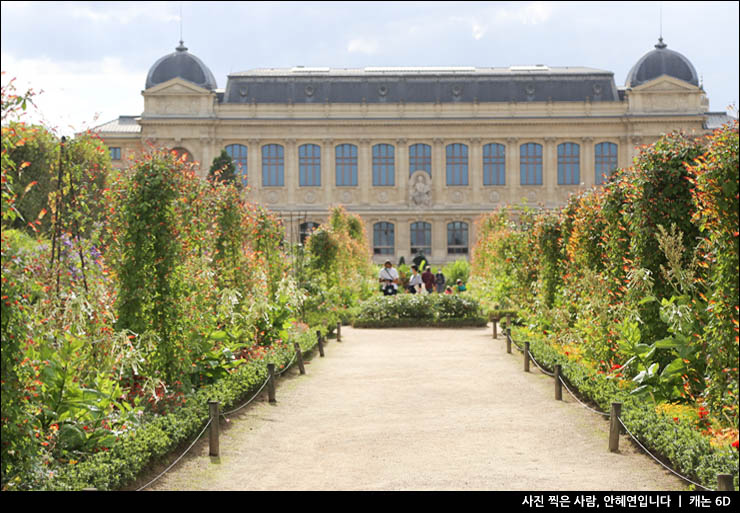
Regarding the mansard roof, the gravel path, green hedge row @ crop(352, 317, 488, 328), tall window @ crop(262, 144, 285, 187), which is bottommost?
the gravel path

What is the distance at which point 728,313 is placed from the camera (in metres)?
6.69

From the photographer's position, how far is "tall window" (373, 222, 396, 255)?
56.5 metres

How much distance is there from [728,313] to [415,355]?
9230 millimetres

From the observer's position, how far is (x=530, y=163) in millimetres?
57062

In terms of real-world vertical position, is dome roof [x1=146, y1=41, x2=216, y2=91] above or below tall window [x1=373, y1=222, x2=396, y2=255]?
above

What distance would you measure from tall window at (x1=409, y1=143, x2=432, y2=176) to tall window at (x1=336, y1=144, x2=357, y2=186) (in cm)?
352

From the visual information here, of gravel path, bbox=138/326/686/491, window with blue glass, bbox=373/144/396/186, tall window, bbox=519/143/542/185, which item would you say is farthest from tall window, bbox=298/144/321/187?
gravel path, bbox=138/326/686/491

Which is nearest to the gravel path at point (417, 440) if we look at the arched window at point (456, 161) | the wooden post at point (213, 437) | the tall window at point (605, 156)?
the wooden post at point (213, 437)

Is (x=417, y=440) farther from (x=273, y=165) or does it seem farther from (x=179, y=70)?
(x=179, y=70)

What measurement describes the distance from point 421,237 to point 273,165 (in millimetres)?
10303

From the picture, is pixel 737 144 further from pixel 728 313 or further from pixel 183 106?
pixel 183 106

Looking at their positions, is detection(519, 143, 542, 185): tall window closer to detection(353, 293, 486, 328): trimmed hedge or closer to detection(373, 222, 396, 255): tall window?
detection(373, 222, 396, 255): tall window

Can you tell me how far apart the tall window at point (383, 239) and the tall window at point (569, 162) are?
36.3ft

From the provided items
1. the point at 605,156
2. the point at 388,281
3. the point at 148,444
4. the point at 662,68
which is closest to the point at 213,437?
the point at 148,444
